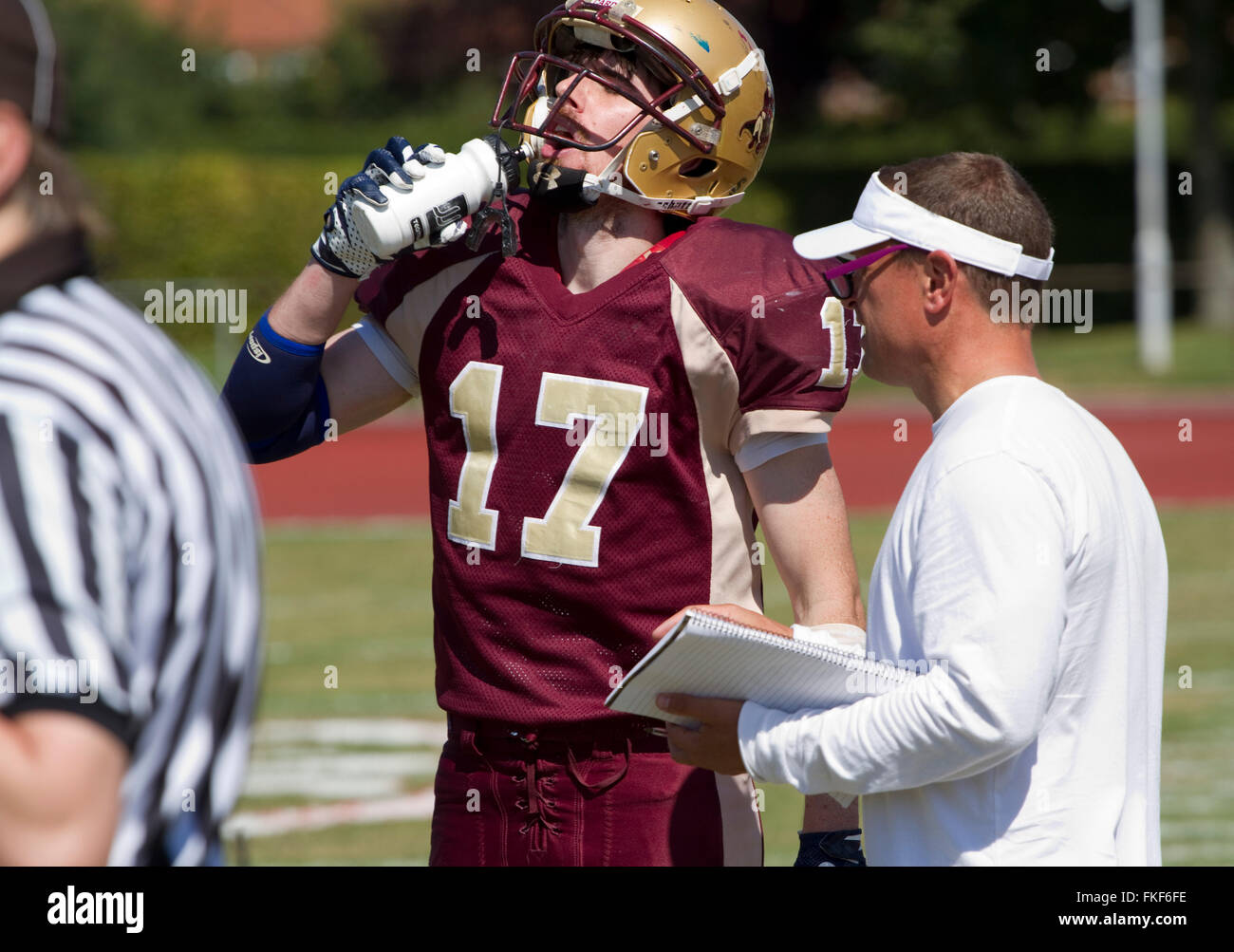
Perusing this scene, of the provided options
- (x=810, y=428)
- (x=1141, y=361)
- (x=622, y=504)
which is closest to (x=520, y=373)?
(x=622, y=504)

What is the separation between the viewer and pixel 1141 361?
19.9 metres

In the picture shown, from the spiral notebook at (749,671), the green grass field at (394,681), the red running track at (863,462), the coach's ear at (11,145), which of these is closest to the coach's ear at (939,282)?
the spiral notebook at (749,671)

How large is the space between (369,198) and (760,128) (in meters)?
0.82

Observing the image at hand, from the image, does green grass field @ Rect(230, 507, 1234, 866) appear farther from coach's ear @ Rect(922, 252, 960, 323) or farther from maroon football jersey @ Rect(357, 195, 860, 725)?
coach's ear @ Rect(922, 252, 960, 323)

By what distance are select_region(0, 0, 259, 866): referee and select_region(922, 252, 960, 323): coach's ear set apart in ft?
3.72

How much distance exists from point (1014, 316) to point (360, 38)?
3336 cm

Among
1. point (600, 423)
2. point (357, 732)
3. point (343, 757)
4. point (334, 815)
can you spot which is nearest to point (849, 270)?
point (600, 423)

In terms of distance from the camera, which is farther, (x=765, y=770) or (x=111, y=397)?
(x=765, y=770)

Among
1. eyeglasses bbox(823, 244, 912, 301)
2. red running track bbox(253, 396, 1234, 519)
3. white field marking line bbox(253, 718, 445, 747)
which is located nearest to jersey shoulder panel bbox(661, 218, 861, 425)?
eyeglasses bbox(823, 244, 912, 301)

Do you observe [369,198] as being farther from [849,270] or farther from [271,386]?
[849,270]

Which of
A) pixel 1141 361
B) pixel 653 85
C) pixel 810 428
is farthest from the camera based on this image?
pixel 1141 361

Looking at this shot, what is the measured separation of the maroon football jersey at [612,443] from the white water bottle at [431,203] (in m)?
0.22

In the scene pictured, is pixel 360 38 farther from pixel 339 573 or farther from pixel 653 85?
pixel 653 85

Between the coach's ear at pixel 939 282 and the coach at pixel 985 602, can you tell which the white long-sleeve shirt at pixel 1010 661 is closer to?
the coach at pixel 985 602
